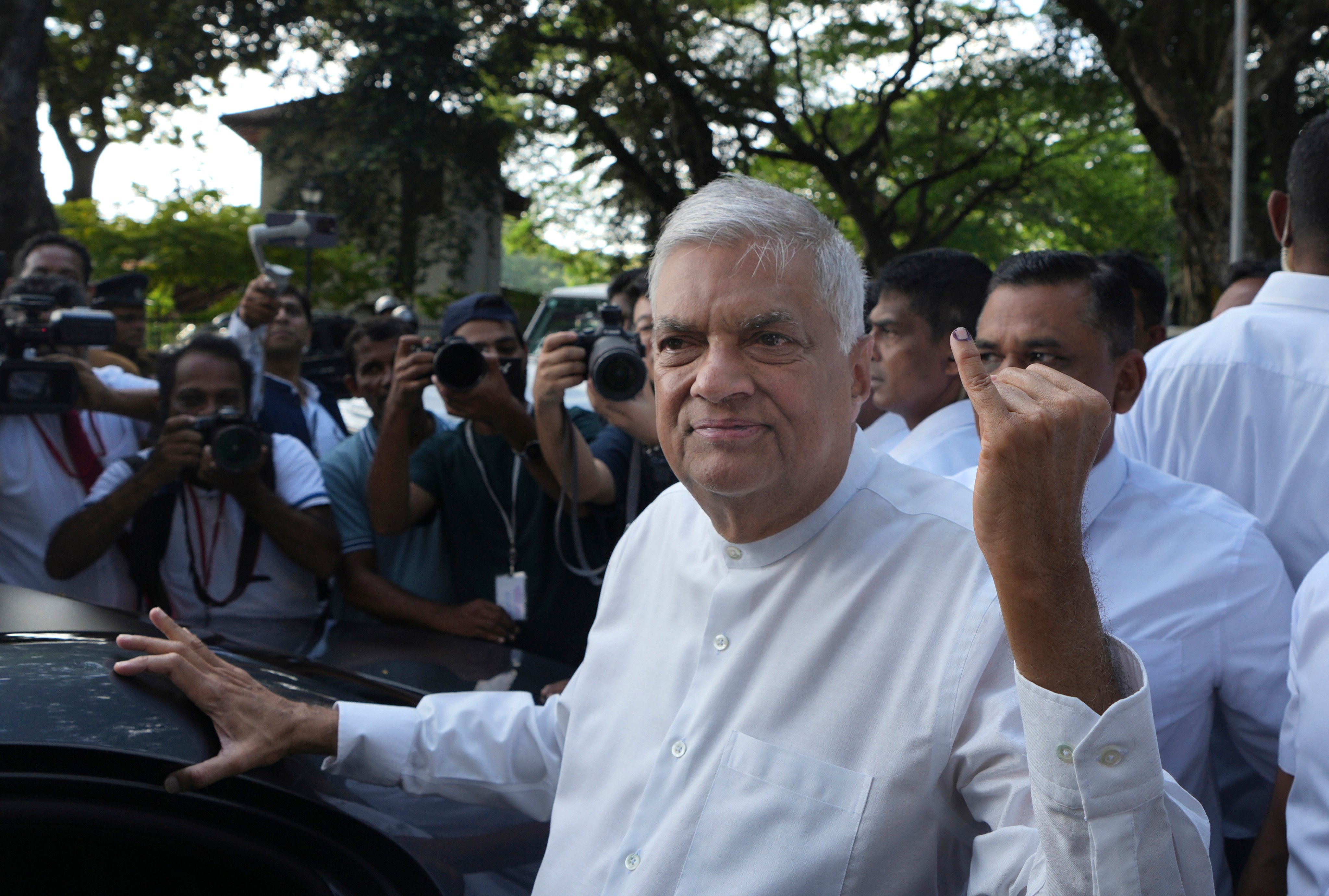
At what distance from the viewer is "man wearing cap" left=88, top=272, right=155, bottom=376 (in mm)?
4891

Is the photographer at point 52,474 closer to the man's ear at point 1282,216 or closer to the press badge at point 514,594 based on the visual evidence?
the press badge at point 514,594

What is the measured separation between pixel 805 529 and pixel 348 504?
2.30 m

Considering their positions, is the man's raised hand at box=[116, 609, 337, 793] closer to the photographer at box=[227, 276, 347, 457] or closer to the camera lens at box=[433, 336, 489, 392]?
the camera lens at box=[433, 336, 489, 392]

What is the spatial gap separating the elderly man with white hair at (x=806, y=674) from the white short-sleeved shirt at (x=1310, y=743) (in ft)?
1.50

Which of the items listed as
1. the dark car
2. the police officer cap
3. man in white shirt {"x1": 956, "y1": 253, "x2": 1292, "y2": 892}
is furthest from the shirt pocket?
the police officer cap

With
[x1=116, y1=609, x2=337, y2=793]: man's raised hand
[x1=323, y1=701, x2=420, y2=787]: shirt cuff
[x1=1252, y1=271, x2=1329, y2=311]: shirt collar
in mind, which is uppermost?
[x1=1252, y1=271, x2=1329, y2=311]: shirt collar

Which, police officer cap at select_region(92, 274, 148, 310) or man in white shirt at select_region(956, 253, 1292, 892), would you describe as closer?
man in white shirt at select_region(956, 253, 1292, 892)

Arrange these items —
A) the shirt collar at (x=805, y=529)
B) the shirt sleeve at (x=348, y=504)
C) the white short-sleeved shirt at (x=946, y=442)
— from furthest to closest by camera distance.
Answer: the shirt sleeve at (x=348, y=504)
the white short-sleeved shirt at (x=946, y=442)
the shirt collar at (x=805, y=529)

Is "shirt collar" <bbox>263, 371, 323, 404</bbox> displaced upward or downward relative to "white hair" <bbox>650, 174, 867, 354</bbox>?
downward

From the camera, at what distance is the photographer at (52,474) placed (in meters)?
3.23

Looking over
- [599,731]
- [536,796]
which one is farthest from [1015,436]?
[536,796]

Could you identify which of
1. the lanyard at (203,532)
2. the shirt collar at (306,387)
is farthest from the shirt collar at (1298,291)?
the shirt collar at (306,387)

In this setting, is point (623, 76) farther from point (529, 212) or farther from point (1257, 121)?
point (1257, 121)

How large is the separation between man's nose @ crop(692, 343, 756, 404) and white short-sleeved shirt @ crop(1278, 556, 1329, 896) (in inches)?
34.9
